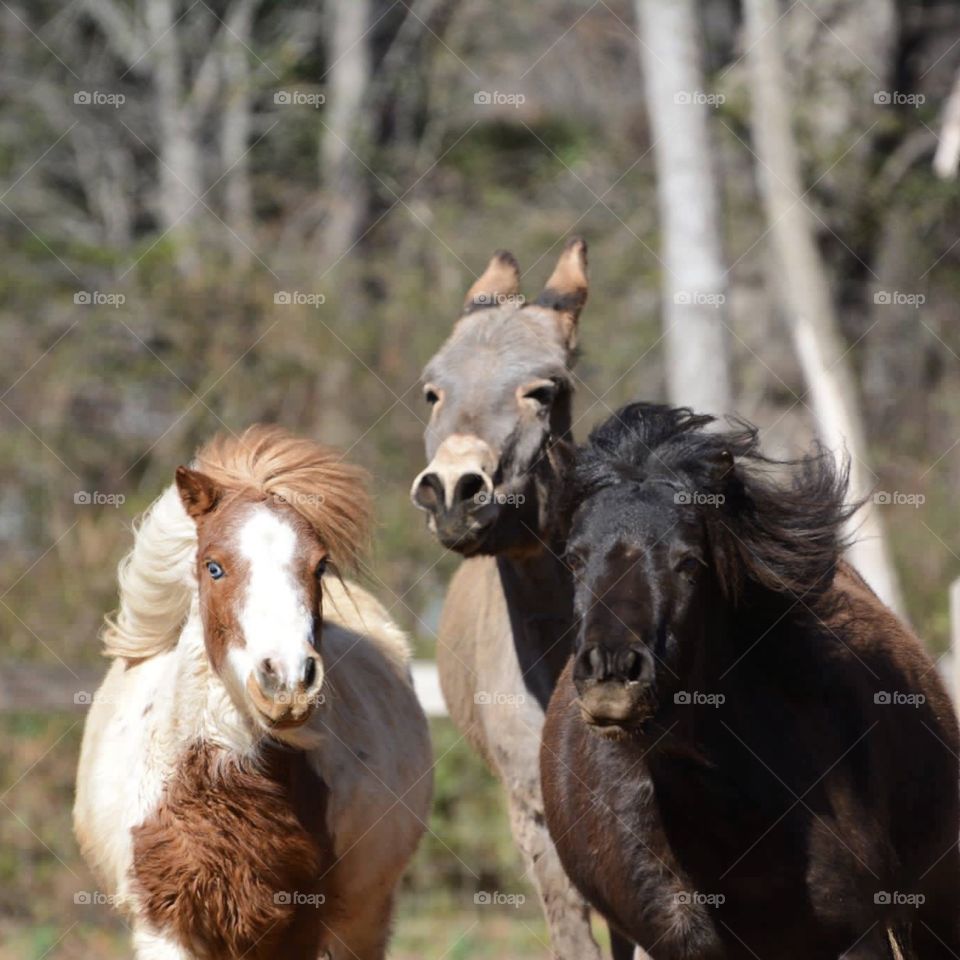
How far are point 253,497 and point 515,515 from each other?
122 cm

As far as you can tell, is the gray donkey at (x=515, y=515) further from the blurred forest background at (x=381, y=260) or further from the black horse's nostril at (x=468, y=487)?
the blurred forest background at (x=381, y=260)

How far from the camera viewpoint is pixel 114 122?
2106 cm

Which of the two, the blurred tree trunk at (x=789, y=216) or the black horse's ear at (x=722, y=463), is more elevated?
the blurred tree trunk at (x=789, y=216)

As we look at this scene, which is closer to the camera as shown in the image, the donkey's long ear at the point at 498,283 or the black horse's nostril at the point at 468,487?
the black horse's nostril at the point at 468,487

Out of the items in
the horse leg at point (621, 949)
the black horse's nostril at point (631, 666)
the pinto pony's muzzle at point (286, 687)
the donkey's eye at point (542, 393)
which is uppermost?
the donkey's eye at point (542, 393)

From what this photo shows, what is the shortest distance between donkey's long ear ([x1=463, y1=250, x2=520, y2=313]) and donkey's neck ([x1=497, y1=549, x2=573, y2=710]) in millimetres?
1302

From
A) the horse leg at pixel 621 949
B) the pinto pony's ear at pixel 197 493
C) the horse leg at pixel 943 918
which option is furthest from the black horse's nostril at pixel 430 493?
the horse leg at pixel 943 918

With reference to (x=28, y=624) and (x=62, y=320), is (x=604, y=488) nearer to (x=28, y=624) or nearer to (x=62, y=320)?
(x=28, y=624)

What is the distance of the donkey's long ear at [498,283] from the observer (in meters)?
7.05

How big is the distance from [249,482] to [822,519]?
1.89 meters

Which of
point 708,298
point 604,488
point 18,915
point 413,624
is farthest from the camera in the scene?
point 413,624

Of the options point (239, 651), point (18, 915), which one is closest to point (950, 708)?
point (239, 651)

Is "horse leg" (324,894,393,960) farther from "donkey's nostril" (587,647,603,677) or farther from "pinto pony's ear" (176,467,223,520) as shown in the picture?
"donkey's nostril" (587,647,603,677)

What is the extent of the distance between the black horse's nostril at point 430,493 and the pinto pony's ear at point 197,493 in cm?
83
